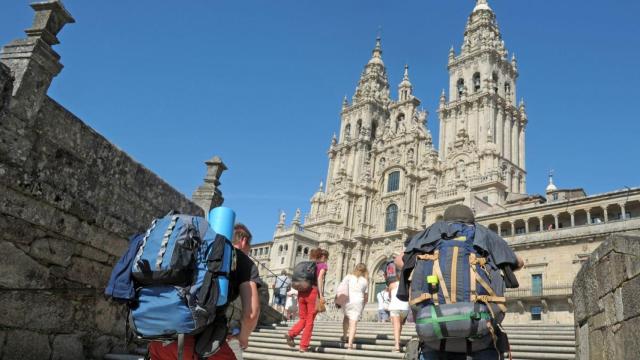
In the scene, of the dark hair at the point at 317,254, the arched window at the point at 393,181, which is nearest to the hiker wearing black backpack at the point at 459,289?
the dark hair at the point at 317,254

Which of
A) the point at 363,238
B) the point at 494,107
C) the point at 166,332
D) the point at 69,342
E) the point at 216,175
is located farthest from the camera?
the point at 363,238

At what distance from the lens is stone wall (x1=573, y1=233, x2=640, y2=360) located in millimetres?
3250

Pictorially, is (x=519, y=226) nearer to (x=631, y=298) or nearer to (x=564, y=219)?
(x=564, y=219)

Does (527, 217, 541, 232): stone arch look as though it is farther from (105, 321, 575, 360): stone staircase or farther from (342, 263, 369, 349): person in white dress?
(342, 263, 369, 349): person in white dress

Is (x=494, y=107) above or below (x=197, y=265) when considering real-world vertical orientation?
above

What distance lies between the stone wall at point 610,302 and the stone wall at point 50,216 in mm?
5230

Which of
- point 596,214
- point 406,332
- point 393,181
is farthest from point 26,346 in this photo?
point 393,181

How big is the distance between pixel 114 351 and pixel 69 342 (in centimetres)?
81

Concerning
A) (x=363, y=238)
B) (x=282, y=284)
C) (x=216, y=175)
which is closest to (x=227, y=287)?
(x=216, y=175)

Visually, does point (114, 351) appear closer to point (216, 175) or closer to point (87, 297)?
point (87, 297)

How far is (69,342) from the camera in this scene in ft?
17.4

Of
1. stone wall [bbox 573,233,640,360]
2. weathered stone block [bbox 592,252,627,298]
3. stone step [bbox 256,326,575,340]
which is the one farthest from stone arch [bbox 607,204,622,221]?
weathered stone block [bbox 592,252,627,298]

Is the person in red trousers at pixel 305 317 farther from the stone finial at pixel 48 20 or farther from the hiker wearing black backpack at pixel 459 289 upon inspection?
the stone finial at pixel 48 20

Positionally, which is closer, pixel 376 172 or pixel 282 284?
pixel 282 284
